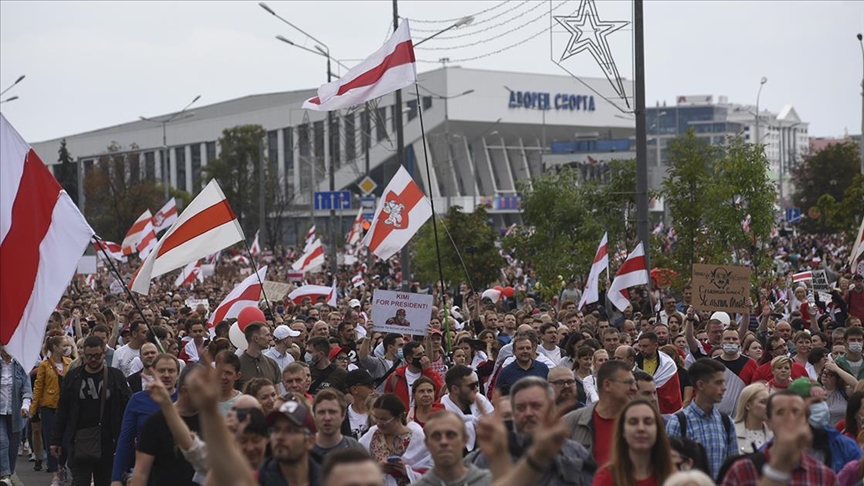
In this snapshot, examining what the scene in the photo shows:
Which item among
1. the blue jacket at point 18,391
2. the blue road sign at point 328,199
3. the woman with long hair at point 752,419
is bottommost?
the blue jacket at point 18,391

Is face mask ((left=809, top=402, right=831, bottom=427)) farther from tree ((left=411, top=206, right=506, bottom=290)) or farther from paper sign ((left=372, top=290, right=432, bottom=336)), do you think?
tree ((left=411, top=206, right=506, bottom=290))

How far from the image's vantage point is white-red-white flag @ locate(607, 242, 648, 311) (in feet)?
59.7

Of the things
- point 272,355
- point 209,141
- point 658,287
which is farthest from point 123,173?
point 272,355

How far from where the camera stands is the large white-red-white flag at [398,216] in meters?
18.8

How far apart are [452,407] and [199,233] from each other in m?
5.82

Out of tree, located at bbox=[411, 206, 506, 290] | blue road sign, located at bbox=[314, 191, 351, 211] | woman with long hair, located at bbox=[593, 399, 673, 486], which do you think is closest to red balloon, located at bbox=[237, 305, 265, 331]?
woman with long hair, located at bbox=[593, 399, 673, 486]

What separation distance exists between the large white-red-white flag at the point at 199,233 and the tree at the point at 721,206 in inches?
417

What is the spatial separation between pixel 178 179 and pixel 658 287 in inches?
3588

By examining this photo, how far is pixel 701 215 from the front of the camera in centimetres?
2370

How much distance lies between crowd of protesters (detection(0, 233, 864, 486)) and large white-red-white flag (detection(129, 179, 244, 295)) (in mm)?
791

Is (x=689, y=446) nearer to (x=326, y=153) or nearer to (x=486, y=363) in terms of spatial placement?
(x=486, y=363)

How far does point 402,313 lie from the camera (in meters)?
14.2

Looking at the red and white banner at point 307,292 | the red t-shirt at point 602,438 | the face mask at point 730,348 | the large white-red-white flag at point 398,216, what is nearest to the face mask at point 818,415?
the red t-shirt at point 602,438

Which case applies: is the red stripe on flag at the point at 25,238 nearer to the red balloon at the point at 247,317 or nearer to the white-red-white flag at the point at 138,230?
the red balloon at the point at 247,317
